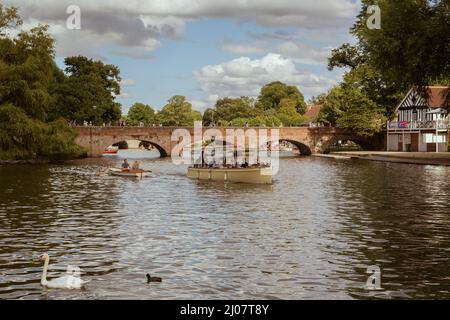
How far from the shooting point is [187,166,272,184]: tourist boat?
45.4m

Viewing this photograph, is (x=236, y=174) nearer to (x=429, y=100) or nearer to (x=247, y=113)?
(x=429, y=100)

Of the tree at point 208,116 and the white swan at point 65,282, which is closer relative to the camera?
the white swan at point 65,282

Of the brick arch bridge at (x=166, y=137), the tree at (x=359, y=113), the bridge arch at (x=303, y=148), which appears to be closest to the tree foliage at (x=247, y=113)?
the bridge arch at (x=303, y=148)

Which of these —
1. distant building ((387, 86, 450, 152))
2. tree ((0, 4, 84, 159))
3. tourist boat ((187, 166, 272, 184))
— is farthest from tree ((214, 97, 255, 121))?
tourist boat ((187, 166, 272, 184))

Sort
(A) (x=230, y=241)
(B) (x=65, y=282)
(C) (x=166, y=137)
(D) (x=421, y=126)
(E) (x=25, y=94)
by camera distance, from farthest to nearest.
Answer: (C) (x=166, y=137)
(D) (x=421, y=126)
(E) (x=25, y=94)
(A) (x=230, y=241)
(B) (x=65, y=282)

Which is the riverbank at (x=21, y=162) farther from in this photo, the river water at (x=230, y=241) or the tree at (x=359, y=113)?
the tree at (x=359, y=113)

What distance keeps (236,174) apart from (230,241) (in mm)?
25289

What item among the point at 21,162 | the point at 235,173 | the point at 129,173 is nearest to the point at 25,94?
the point at 21,162

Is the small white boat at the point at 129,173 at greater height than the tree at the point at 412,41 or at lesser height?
lesser

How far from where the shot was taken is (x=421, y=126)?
89938 mm

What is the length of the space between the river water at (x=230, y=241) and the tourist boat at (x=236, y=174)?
4.65 m

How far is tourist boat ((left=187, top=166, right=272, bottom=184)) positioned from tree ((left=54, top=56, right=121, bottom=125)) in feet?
152

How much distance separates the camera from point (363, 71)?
90062 millimetres

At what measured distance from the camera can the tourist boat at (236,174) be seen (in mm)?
45438
